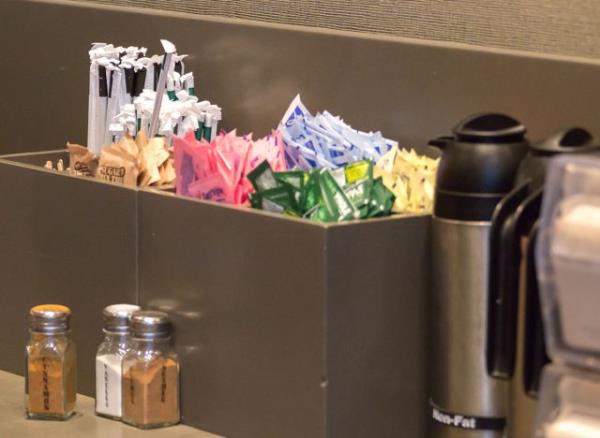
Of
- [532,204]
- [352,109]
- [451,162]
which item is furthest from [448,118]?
[532,204]

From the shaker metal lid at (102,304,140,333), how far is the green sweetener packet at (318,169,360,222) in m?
0.28

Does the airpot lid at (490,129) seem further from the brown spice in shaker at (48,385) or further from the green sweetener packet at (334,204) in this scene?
the brown spice in shaker at (48,385)

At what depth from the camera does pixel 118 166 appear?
155 centimetres

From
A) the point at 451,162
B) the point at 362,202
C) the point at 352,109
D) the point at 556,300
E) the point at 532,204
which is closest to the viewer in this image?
the point at 556,300

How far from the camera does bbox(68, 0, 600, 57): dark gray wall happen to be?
1.39 metres

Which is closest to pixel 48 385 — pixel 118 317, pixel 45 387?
pixel 45 387

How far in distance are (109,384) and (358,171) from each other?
377 mm

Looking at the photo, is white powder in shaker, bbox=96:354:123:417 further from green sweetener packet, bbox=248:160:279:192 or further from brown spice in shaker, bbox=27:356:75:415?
green sweetener packet, bbox=248:160:279:192

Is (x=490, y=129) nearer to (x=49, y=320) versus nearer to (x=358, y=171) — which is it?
(x=358, y=171)

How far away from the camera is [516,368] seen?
1.12 m

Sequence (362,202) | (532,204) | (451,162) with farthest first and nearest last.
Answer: (362,202) < (451,162) < (532,204)

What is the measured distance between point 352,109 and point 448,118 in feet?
0.52

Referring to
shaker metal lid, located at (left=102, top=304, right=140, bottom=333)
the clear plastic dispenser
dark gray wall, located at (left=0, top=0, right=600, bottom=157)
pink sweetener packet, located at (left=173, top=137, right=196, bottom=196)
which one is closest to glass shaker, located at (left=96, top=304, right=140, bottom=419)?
shaker metal lid, located at (left=102, top=304, right=140, bottom=333)

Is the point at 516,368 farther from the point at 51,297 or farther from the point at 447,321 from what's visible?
the point at 51,297
